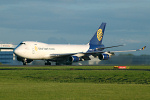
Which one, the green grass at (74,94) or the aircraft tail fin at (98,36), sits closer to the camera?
the green grass at (74,94)

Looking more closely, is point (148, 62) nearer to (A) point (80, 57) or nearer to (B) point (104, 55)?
(B) point (104, 55)

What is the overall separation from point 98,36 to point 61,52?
1286 cm

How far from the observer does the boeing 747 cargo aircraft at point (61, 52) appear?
68.1 metres

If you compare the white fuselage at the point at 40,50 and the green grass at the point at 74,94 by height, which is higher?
the white fuselage at the point at 40,50

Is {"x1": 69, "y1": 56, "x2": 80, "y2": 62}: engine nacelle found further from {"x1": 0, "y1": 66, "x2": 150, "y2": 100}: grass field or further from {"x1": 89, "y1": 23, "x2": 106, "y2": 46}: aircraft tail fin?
{"x1": 0, "y1": 66, "x2": 150, "y2": 100}: grass field

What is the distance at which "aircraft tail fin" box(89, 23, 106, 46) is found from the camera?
268 feet

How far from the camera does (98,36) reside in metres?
82.8

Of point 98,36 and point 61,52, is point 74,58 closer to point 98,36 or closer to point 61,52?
point 61,52

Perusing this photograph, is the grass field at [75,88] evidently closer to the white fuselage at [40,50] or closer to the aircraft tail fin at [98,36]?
the white fuselage at [40,50]

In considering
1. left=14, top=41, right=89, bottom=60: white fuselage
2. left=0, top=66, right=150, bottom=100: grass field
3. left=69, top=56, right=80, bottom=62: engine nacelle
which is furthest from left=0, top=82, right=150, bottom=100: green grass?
left=69, top=56, right=80, bottom=62: engine nacelle

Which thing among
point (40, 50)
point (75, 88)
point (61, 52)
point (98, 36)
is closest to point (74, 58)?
point (61, 52)

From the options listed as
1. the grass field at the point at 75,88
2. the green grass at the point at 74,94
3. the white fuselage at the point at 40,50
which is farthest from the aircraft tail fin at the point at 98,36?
the green grass at the point at 74,94

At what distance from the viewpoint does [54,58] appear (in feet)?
240

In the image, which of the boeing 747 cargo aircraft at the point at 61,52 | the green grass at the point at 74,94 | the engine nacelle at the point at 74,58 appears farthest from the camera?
the engine nacelle at the point at 74,58
